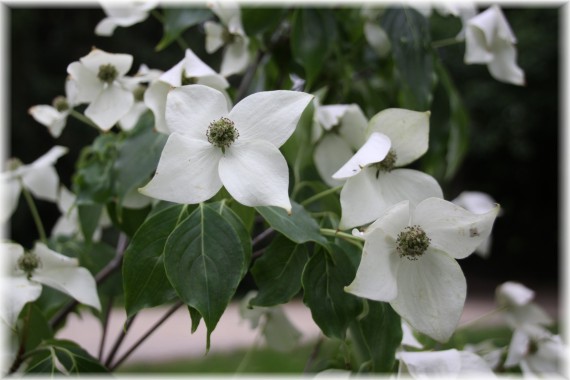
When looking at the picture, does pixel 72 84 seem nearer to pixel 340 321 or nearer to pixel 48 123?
pixel 48 123

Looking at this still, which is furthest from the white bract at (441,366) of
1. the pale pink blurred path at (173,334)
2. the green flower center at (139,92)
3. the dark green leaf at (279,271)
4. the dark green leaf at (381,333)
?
the pale pink blurred path at (173,334)

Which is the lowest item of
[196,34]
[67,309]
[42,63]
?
[42,63]

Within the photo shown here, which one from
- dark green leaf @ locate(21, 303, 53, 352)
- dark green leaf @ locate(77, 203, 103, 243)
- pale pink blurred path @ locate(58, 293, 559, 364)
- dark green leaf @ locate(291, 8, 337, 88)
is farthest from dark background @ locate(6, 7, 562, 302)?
dark green leaf @ locate(21, 303, 53, 352)

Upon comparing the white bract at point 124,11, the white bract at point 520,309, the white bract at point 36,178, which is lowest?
the white bract at point 520,309

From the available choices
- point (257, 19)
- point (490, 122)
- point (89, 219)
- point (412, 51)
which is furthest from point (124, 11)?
point (490, 122)

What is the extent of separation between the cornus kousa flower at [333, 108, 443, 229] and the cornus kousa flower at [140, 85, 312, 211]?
0.23 ft

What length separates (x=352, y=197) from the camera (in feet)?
1.97

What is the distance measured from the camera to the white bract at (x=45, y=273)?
26.5 inches

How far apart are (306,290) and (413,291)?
0.32 feet

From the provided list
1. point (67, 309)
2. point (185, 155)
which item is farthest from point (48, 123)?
point (185, 155)

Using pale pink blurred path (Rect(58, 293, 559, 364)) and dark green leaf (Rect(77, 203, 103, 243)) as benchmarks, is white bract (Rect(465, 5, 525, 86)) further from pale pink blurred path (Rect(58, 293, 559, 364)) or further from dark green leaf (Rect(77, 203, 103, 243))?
pale pink blurred path (Rect(58, 293, 559, 364))

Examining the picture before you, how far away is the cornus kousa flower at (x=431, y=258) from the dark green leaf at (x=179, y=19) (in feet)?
1.61

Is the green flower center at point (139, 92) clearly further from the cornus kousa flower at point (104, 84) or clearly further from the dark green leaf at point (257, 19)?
the dark green leaf at point (257, 19)

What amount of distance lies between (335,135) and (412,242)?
27cm
